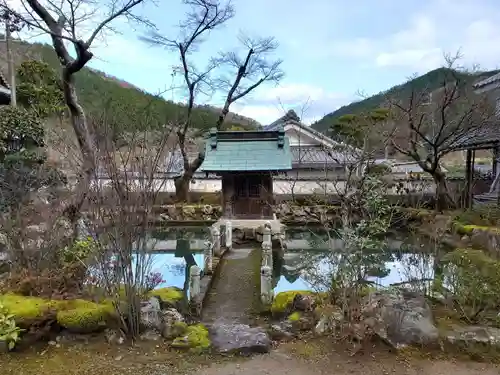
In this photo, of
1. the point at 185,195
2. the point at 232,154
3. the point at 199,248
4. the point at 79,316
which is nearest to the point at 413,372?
the point at 79,316

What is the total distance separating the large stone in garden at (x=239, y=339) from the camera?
163 inches

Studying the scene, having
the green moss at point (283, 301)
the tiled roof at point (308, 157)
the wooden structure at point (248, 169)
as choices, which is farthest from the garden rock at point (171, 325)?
the tiled roof at point (308, 157)

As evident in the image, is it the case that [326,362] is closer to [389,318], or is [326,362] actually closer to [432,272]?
[389,318]

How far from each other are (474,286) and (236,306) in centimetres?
344

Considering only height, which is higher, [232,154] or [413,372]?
[232,154]

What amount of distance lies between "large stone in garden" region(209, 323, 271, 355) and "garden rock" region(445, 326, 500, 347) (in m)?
1.98

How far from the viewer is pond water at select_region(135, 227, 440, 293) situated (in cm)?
558

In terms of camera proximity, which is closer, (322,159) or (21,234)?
(21,234)

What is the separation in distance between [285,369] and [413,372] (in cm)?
124

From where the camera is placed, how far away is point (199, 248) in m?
12.5

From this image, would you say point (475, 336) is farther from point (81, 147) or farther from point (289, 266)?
point (81, 147)

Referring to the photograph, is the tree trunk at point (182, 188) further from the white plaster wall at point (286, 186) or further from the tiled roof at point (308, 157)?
the tiled roof at point (308, 157)

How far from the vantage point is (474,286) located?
14.6 ft

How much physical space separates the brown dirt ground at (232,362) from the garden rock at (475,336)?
0.20 m
